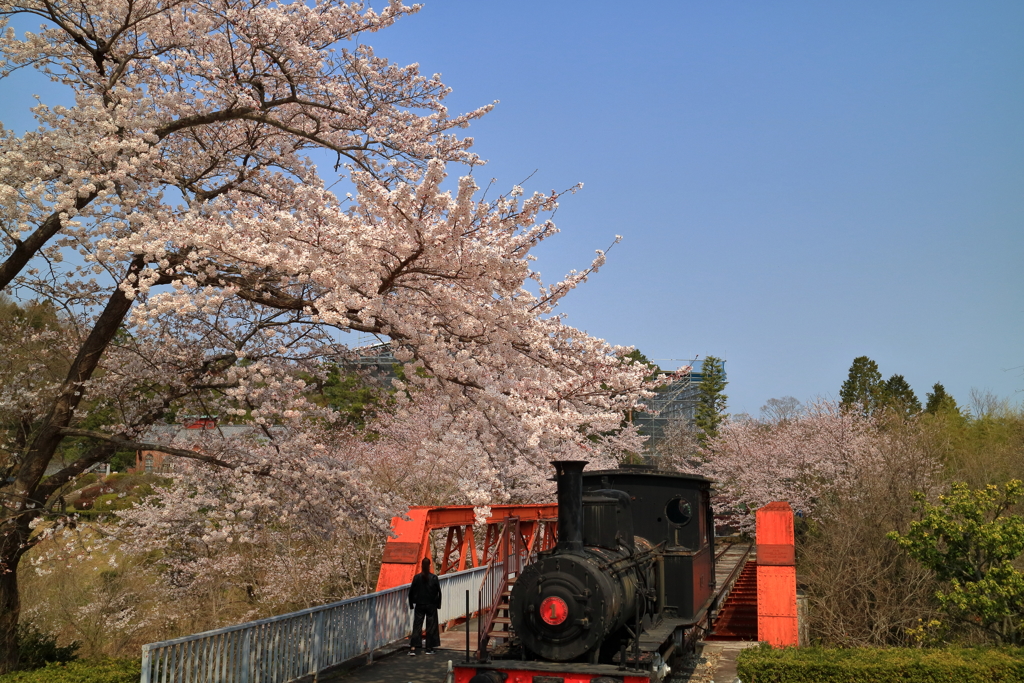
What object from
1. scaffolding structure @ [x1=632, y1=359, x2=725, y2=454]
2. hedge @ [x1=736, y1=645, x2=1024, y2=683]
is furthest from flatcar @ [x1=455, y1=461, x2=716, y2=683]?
scaffolding structure @ [x1=632, y1=359, x2=725, y2=454]

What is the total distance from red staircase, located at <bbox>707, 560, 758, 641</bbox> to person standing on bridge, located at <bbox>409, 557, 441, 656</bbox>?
6265 mm

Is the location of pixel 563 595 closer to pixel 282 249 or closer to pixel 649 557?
pixel 649 557

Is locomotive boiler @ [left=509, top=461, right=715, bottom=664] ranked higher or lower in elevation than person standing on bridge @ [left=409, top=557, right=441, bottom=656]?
higher

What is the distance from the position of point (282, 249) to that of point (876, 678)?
30.0 feet

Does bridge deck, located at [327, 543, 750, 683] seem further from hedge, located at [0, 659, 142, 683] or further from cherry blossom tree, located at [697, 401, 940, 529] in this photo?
cherry blossom tree, located at [697, 401, 940, 529]

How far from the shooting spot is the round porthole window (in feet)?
37.1

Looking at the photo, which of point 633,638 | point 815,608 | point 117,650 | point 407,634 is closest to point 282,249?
point 633,638

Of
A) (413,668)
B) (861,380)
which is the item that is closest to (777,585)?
(413,668)

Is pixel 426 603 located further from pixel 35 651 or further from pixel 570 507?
pixel 35 651

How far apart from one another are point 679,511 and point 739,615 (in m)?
8.72

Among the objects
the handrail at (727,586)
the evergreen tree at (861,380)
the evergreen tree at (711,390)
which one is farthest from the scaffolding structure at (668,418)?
the handrail at (727,586)

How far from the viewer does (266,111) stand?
38.0 ft

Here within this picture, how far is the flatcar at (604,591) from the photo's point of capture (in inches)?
330

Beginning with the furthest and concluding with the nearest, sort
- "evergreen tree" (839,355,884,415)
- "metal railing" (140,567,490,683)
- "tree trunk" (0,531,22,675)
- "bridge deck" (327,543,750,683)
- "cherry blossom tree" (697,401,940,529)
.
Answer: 1. "evergreen tree" (839,355,884,415)
2. "cherry blossom tree" (697,401,940,529)
3. "bridge deck" (327,543,750,683)
4. "tree trunk" (0,531,22,675)
5. "metal railing" (140,567,490,683)
